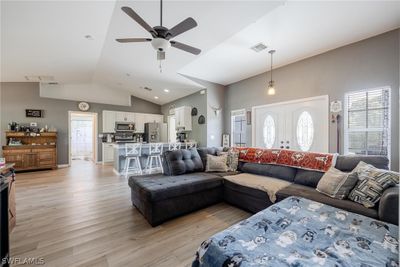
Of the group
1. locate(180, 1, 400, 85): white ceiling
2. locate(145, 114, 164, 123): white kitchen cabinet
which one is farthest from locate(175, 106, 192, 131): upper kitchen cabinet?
locate(145, 114, 164, 123): white kitchen cabinet

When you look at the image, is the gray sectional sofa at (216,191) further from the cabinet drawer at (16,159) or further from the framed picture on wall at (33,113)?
the framed picture on wall at (33,113)

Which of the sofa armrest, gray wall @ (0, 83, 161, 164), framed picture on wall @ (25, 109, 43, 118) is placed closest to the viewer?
the sofa armrest

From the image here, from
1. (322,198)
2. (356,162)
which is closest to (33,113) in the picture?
(322,198)

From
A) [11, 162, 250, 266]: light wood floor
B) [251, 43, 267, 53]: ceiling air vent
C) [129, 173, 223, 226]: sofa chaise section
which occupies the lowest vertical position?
[11, 162, 250, 266]: light wood floor

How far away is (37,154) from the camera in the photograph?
19.3ft

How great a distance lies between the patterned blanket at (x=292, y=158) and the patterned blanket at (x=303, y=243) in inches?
48.5

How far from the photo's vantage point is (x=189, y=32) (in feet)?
10.4

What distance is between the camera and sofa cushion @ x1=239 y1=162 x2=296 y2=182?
10.0 ft

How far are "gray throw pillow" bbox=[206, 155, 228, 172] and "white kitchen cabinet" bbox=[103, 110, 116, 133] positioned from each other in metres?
5.74

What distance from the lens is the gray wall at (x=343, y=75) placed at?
3.04m

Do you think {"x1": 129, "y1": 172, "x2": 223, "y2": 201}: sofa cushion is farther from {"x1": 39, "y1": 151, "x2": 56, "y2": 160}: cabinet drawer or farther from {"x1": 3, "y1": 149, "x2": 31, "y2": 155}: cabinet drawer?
{"x1": 3, "y1": 149, "x2": 31, "y2": 155}: cabinet drawer

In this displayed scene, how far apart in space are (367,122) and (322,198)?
89.9 inches

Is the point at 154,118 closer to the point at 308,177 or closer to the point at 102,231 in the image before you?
the point at 102,231

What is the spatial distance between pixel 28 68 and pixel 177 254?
236 inches
